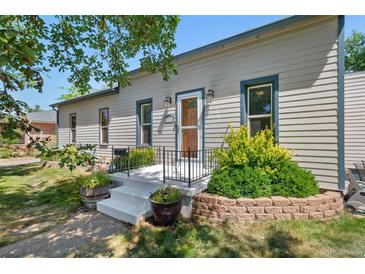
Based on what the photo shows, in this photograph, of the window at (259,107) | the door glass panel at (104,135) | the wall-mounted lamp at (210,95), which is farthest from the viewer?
the door glass panel at (104,135)

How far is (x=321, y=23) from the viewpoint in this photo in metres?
4.28

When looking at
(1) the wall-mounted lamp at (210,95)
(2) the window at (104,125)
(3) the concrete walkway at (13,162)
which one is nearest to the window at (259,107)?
(1) the wall-mounted lamp at (210,95)

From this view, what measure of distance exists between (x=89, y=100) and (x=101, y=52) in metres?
6.48

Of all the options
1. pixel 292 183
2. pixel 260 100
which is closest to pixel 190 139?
pixel 260 100

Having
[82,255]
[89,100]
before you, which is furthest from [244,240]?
[89,100]

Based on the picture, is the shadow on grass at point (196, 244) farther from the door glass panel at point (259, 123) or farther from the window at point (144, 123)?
the window at point (144, 123)

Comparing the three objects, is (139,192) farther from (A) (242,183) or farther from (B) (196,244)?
(A) (242,183)

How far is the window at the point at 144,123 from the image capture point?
778cm

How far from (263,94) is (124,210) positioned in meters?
4.16

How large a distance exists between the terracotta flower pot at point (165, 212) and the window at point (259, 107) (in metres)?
2.93

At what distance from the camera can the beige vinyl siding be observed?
6598 millimetres

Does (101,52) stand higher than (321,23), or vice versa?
(321,23)
